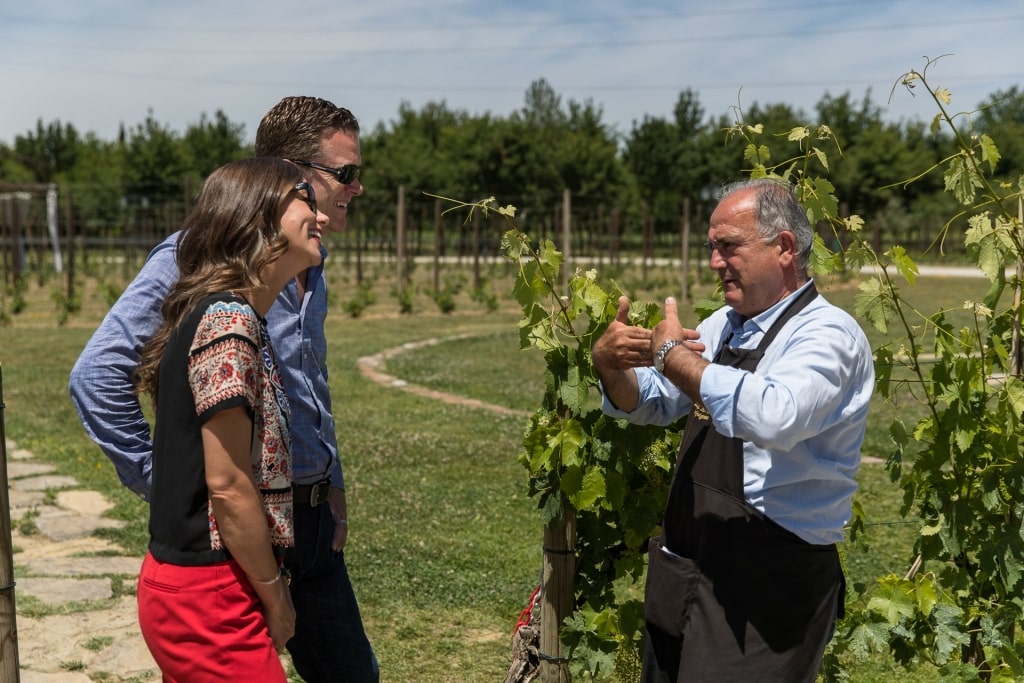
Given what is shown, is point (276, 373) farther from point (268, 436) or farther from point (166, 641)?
point (166, 641)

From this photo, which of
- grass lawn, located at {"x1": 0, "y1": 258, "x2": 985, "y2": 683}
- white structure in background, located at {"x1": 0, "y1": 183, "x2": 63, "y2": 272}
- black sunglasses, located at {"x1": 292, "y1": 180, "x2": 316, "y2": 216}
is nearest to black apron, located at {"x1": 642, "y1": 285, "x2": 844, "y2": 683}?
black sunglasses, located at {"x1": 292, "y1": 180, "x2": 316, "y2": 216}

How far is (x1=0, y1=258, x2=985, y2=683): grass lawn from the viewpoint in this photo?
16.0 ft

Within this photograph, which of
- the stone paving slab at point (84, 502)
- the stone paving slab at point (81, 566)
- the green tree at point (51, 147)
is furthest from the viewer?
the green tree at point (51, 147)

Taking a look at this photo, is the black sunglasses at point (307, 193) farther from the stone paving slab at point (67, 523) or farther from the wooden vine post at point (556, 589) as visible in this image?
the stone paving slab at point (67, 523)

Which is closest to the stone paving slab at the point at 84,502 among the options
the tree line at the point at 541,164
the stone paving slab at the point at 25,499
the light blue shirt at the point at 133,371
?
the stone paving slab at the point at 25,499

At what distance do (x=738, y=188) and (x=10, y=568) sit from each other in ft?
6.72

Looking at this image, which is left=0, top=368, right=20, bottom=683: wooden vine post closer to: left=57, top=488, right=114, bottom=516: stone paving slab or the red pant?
the red pant

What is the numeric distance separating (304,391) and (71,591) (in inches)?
128

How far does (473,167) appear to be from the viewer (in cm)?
4672

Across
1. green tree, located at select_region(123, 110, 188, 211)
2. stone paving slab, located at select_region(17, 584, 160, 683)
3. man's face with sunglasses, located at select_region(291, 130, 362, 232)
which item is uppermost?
green tree, located at select_region(123, 110, 188, 211)

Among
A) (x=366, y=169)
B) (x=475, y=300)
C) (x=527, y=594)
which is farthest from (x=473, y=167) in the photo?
(x=527, y=594)

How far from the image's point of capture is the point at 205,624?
6.78ft

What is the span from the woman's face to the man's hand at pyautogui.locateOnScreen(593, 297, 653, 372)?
76cm

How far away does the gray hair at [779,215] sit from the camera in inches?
101
